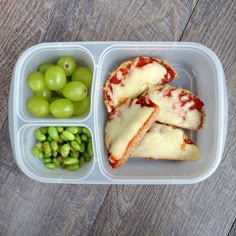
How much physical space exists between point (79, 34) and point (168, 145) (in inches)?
12.5

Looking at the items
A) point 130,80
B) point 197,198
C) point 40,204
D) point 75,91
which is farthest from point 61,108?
point 197,198

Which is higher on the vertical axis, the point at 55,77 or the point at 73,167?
the point at 55,77

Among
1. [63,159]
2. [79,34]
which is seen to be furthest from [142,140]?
[79,34]

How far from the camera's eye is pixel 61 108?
0.88 m

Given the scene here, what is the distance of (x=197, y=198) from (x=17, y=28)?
552 millimetres

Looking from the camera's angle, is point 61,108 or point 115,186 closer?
point 61,108

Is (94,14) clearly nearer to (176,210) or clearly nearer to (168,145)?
(168,145)

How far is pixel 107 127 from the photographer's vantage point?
0.93m

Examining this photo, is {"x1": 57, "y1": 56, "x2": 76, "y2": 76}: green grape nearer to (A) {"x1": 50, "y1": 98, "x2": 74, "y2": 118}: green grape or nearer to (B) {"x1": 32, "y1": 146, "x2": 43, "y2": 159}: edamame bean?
(A) {"x1": 50, "y1": 98, "x2": 74, "y2": 118}: green grape

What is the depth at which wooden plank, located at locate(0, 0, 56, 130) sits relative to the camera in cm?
99

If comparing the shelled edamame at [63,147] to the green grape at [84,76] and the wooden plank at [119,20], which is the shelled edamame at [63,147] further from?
the wooden plank at [119,20]

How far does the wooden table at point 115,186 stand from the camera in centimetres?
96

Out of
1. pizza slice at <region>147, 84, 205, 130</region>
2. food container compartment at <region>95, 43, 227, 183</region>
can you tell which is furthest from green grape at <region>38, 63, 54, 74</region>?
pizza slice at <region>147, 84, 205, 130</region>

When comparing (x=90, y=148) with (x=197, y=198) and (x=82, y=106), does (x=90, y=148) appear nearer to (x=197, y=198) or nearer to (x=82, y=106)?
(x=82, y=106)
